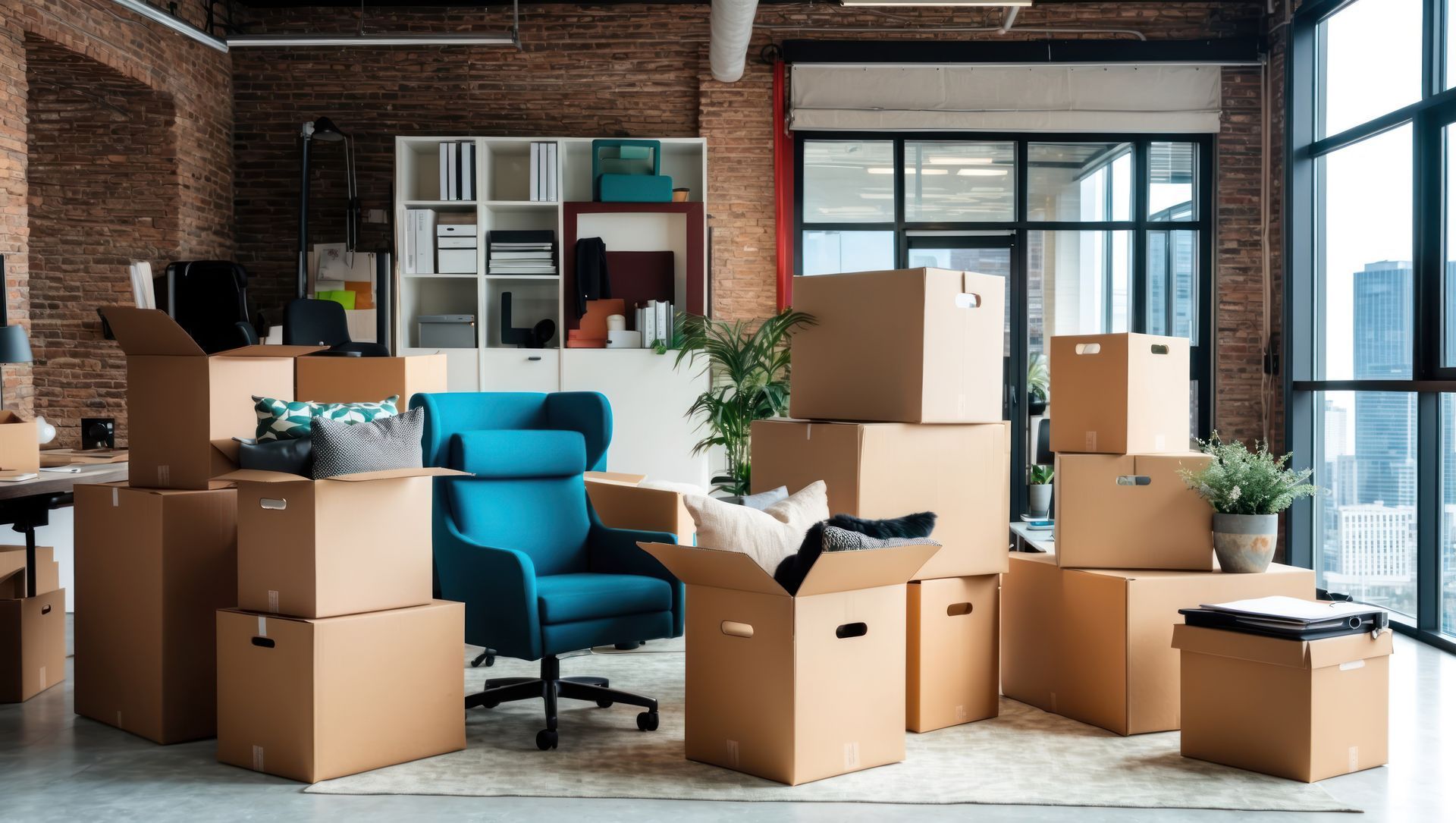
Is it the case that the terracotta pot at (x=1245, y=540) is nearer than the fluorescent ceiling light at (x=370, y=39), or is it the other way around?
the terracotta pot at (x=1245, y=540)

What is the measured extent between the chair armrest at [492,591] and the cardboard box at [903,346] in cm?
112

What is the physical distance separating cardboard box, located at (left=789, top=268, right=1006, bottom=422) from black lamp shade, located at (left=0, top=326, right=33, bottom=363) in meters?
3.06

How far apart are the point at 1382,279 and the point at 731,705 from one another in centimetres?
423

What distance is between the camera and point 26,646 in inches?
149

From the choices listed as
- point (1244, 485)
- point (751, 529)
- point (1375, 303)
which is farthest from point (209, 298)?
point (1375, 303)

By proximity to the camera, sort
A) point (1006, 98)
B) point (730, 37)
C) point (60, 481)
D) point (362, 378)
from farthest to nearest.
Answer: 1. point (1006, 98)
2. point (730, 37)
3. point (362, 378)
4. point (60, 481)

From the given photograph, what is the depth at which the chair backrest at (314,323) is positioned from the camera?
5.63 m

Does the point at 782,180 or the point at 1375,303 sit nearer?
the point at 1375,303

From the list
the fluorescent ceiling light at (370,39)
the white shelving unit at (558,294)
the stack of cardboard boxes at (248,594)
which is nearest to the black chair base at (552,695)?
the stack of cardboard boxes at (248,594)

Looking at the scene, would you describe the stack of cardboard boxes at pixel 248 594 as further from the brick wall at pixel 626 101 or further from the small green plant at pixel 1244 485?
the brick wall at pixel 626 101

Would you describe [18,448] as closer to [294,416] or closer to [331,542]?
[294,416]

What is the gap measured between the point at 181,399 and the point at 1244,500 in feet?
10.8

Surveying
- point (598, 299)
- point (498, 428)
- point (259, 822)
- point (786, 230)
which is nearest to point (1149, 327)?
point (786, 230)

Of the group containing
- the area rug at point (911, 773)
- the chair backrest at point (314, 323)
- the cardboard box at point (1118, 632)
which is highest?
the chair backrest at point (314, 323)
